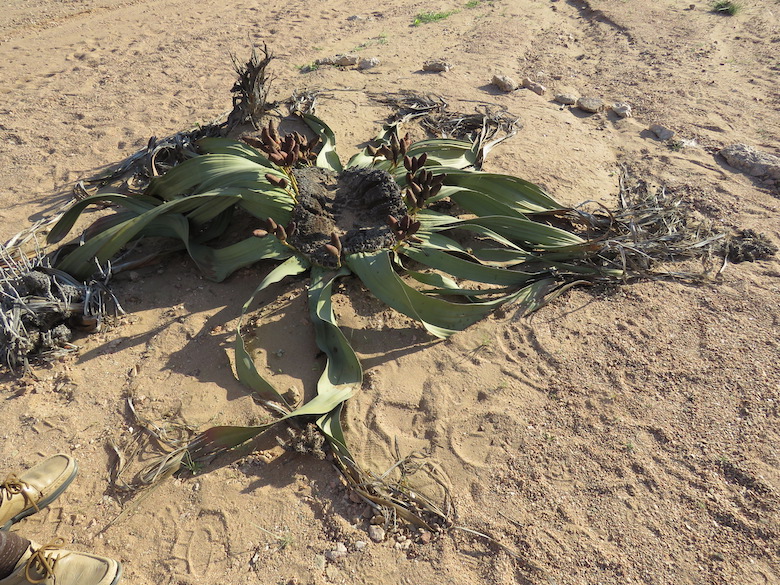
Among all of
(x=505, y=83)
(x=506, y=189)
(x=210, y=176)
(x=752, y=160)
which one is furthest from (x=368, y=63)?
(x=752, y=160)

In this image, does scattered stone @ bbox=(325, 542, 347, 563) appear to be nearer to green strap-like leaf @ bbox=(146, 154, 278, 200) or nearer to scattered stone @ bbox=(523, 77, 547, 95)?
green strap-like leaf @ bbox=(146, 154, 278, 200)

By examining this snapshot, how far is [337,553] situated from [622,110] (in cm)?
381

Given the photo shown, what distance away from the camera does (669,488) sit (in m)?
1.75

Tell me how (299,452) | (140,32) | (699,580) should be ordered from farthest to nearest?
(140,32)
(299,452)
(699,580)

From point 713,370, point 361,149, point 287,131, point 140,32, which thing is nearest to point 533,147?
point 361,149

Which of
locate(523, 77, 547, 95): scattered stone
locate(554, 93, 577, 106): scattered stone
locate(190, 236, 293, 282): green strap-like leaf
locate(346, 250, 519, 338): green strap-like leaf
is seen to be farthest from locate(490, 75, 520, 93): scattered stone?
locate(190, 236, 293, 282): green strap-like leaf

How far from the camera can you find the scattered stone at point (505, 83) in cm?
433

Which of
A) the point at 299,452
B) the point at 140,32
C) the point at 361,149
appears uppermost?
the point at 140,32

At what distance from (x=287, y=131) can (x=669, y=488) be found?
9.82 feet

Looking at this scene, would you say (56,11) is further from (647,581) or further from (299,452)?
(647,581)

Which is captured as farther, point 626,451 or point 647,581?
point 626,451

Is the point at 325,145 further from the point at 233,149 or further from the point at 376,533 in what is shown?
the point at 376,533

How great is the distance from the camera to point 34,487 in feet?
5.64

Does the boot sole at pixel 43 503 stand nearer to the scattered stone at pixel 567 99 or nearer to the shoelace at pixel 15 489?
the shoelace at pixel 15 489
